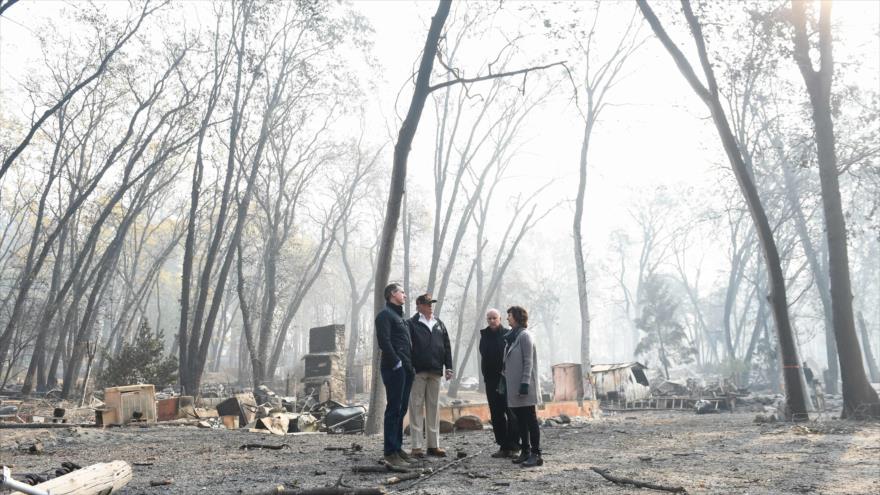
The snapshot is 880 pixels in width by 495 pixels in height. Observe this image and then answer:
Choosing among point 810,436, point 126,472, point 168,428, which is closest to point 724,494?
point 126,472

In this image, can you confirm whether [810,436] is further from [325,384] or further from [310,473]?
[325,384]

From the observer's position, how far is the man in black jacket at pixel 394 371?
665cm

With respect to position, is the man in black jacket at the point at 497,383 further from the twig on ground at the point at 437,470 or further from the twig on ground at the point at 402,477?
the twig on ground at the point at 402,477

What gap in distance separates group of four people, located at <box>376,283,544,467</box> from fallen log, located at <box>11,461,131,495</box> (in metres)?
2.54

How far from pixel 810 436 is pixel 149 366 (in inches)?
663

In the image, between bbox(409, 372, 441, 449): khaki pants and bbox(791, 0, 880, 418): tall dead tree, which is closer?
bbox(409, 372, 441, 449): khaki pants

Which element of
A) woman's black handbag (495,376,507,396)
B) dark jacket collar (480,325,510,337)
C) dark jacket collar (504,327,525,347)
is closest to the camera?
dark jacket collar (504,327,525,347)

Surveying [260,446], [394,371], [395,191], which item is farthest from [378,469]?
[395,191]

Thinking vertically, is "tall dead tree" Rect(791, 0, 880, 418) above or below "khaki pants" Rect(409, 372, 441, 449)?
above

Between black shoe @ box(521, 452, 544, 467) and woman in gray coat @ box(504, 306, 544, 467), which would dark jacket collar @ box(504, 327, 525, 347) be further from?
black shoe @ box(521, 452, 544, 467)

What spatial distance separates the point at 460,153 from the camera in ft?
92.2

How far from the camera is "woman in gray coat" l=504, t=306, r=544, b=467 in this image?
6.86m

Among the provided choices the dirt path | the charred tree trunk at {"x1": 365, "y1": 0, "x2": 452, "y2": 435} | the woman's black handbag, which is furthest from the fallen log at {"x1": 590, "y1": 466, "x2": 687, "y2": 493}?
the charred tree trunk at {"x1": 365, "y1": 0, "x2": 452, "y2": 435}

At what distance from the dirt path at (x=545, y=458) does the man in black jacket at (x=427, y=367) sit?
1.29ft
